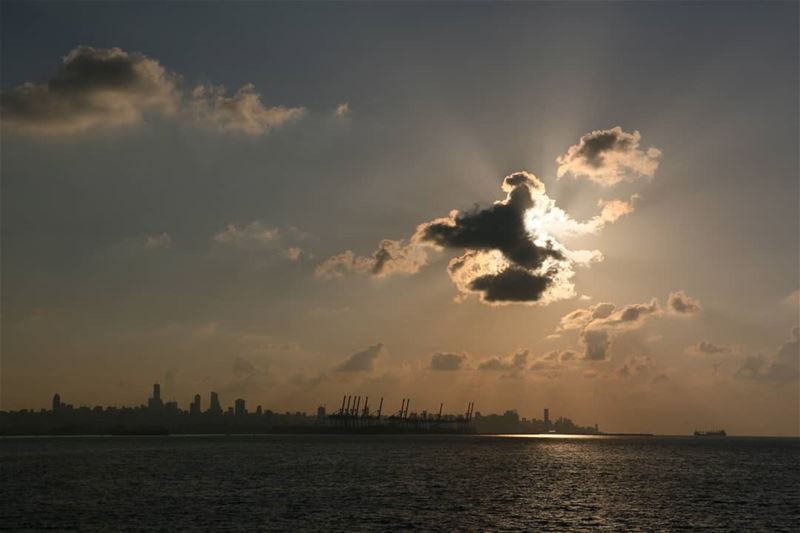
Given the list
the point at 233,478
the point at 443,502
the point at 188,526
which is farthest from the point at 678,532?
the point at 233,478

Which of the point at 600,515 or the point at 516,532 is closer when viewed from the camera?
the point at 516,532

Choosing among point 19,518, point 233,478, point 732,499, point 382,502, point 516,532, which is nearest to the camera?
point 516,532

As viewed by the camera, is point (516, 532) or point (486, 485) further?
point (486, 485)

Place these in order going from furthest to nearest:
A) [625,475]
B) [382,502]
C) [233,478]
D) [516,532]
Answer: [625,475], [233,478], [382,502], [516,532]

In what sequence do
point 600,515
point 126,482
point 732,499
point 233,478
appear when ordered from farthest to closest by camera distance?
point 233,478 → point 126,482 → point 732,499 → point 600,515

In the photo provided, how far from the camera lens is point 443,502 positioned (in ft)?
316

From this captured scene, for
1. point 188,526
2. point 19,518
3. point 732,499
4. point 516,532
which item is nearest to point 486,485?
point 732,499

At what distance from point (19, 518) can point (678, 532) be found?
66633 mm

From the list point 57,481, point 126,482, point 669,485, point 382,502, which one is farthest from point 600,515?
point 57,481

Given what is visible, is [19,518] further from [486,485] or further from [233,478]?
[486,485]

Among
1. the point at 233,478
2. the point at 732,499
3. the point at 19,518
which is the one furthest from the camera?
the point at 233,478

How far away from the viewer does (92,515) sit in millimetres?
82062

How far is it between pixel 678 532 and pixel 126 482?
285ft

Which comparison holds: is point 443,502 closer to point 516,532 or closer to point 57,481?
point 516,532
